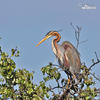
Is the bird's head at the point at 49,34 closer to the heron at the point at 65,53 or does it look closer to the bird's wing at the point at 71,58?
the heron at the point at 65,53

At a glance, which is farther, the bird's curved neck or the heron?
the bird's curved neck

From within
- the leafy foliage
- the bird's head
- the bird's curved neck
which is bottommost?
the leafy foliage

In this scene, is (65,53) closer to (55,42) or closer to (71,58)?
(71,58)

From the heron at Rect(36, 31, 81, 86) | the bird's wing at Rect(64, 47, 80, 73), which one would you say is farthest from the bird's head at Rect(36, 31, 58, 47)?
the bird's wing at Rect(64, 47, 80, 73)

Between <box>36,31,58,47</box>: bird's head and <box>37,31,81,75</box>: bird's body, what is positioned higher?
Answer: <box>36,31,58,47</box>: bird's head

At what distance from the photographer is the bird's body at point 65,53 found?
9086 millimetres

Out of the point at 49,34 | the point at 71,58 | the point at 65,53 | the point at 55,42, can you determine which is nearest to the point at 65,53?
the point at 65,53

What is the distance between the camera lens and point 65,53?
9.59 m

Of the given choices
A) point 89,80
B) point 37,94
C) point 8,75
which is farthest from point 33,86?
point 89,80

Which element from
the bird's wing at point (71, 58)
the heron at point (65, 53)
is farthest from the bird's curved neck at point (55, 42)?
the bird's wing at point (71, 58)

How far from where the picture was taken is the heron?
909 cm

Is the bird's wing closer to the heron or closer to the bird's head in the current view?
the heron

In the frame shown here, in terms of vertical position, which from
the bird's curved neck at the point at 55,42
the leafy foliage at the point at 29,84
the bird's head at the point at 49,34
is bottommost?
the leafy foliage at the point at 29,84

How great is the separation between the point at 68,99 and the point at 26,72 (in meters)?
1.30
